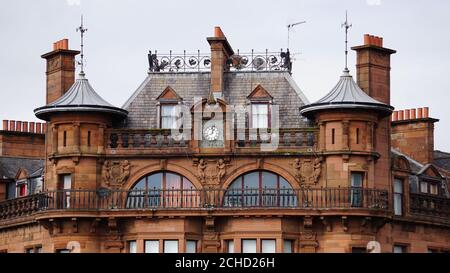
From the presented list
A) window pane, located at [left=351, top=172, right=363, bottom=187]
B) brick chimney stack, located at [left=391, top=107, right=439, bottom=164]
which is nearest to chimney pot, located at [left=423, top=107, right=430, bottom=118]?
brick chimney stack, located at [left=391, top=107, right=439, bottom=164]

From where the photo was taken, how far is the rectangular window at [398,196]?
217ft

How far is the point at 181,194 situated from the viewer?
6344 cm

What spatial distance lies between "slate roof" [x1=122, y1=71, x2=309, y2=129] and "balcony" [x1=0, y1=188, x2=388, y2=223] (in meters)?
3.64

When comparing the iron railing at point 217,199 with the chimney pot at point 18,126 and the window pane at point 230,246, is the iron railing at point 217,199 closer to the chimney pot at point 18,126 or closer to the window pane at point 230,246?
the window pane at point 230,246

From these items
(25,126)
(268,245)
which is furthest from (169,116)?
(25,126)

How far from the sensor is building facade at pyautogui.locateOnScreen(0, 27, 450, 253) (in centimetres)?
6275

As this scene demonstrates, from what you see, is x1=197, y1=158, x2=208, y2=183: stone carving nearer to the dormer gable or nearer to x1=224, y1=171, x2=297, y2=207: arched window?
x1=224, y1=171, x2=297, y2=207: arched window

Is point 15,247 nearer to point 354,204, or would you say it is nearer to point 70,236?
point 70,236

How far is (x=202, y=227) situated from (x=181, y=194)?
1.62m

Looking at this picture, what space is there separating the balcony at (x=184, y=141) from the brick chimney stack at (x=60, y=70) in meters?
3.93

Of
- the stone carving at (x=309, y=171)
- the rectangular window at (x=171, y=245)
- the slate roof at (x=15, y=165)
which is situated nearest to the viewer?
the rectangular window at (x=171, y=245)

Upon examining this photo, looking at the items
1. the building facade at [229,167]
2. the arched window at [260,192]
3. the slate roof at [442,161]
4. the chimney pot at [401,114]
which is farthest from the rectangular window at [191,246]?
the slate roof at [442,161]

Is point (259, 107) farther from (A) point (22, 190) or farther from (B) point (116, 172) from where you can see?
(A) point (22, 190)
